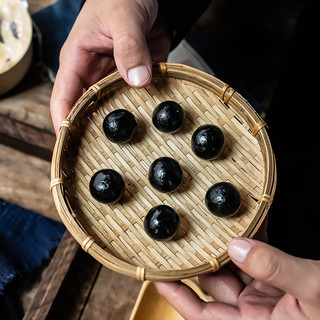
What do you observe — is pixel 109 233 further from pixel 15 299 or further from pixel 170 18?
pixel 170 18

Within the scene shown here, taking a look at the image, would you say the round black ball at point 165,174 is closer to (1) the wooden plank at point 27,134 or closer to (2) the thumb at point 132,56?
(2) the thumb at point 132,56

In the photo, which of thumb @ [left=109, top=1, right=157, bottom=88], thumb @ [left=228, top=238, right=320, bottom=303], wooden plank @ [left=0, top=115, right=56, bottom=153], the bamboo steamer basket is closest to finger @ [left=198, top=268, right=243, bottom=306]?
the bamboo steamer basket

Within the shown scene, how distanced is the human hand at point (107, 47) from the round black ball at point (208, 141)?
0.18 m

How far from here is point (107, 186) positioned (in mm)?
923

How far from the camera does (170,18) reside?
1.33 meters

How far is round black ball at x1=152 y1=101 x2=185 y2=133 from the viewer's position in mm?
979

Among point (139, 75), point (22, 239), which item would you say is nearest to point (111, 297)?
point (22, 239)

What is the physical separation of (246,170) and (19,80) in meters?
0.97

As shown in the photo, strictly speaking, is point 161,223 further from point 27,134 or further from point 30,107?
point 30,107

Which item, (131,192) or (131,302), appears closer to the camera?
(131,192)

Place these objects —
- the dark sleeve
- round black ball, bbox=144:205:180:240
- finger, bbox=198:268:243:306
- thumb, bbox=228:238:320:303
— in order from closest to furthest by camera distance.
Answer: thumb, bbox=228:238:320:303
round black ball, bbox=144:205:180:240
finger, bbox=198:268:243:306
the dark sleeve

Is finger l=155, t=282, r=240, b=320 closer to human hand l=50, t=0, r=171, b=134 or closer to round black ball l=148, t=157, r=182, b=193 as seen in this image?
round black ball l=148, t=157, r=182, b=193

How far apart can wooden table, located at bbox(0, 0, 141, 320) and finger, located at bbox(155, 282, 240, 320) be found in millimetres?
295

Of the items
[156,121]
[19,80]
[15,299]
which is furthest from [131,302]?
[19,80]
